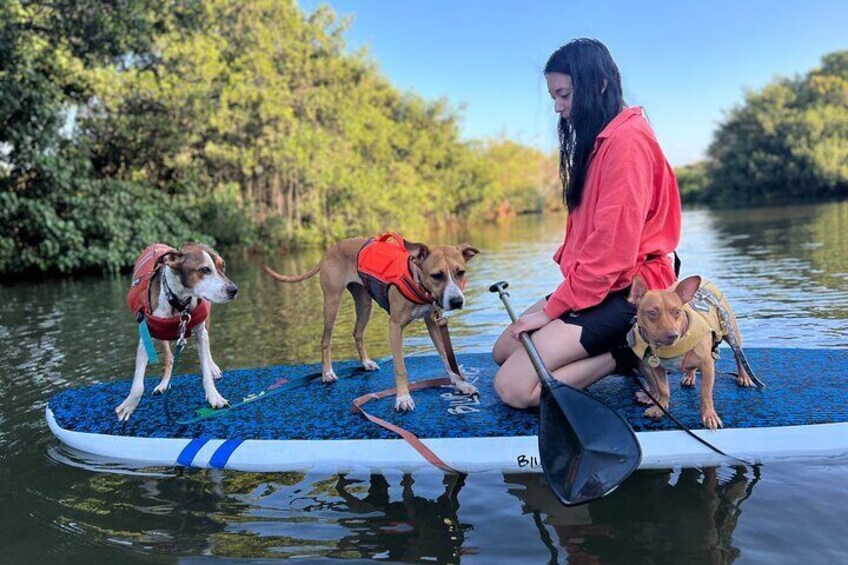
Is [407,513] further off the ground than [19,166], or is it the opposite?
[19,166]

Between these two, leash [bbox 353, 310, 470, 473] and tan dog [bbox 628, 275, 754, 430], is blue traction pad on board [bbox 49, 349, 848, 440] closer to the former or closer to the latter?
Answer: leash [bbox 353, 310, 470, 473]

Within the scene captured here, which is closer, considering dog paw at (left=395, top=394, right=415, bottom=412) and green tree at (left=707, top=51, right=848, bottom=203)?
dog paw at (left=395, top=394, right=415, bottom=412)

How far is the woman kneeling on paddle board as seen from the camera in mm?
3828

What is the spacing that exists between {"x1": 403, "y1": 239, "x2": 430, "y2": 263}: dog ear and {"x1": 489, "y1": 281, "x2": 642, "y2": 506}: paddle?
3.57 ft

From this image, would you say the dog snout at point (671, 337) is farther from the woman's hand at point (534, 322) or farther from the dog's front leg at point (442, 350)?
the dog's front leg at point (442, 350)

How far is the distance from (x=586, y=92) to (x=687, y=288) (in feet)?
4.58

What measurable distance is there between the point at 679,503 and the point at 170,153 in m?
24.9

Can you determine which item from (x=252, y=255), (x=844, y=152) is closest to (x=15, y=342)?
(x=252, y=255)

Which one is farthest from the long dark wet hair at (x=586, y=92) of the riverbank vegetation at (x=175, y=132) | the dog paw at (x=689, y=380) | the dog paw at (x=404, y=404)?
the riverbank vegetation at (x=175, y=132)

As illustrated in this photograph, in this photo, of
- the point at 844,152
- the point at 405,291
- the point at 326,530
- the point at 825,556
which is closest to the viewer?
the point at 825,556

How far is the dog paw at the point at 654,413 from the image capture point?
398 centimetres

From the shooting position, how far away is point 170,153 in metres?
24.6

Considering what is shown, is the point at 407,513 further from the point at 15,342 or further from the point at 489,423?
the point at 15,342

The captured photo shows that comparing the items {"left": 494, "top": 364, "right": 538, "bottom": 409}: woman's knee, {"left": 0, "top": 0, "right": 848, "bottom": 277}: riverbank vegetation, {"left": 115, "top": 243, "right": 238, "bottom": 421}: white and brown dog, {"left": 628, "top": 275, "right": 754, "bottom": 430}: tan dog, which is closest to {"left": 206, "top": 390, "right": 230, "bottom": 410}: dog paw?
{"left": 115, "top": 243, "right": 238, "bottom": 421}: white and brown dog
